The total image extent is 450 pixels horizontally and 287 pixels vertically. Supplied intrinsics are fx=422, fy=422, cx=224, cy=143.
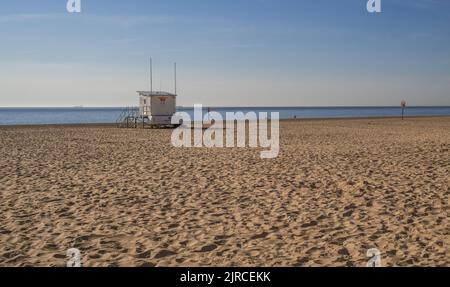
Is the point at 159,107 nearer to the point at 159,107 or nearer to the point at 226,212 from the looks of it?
the point at 159,107

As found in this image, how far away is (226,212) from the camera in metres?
7.00

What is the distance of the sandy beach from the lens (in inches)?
203

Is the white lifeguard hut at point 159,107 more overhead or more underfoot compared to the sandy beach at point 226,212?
more overhead

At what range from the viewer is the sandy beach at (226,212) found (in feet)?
16.9
